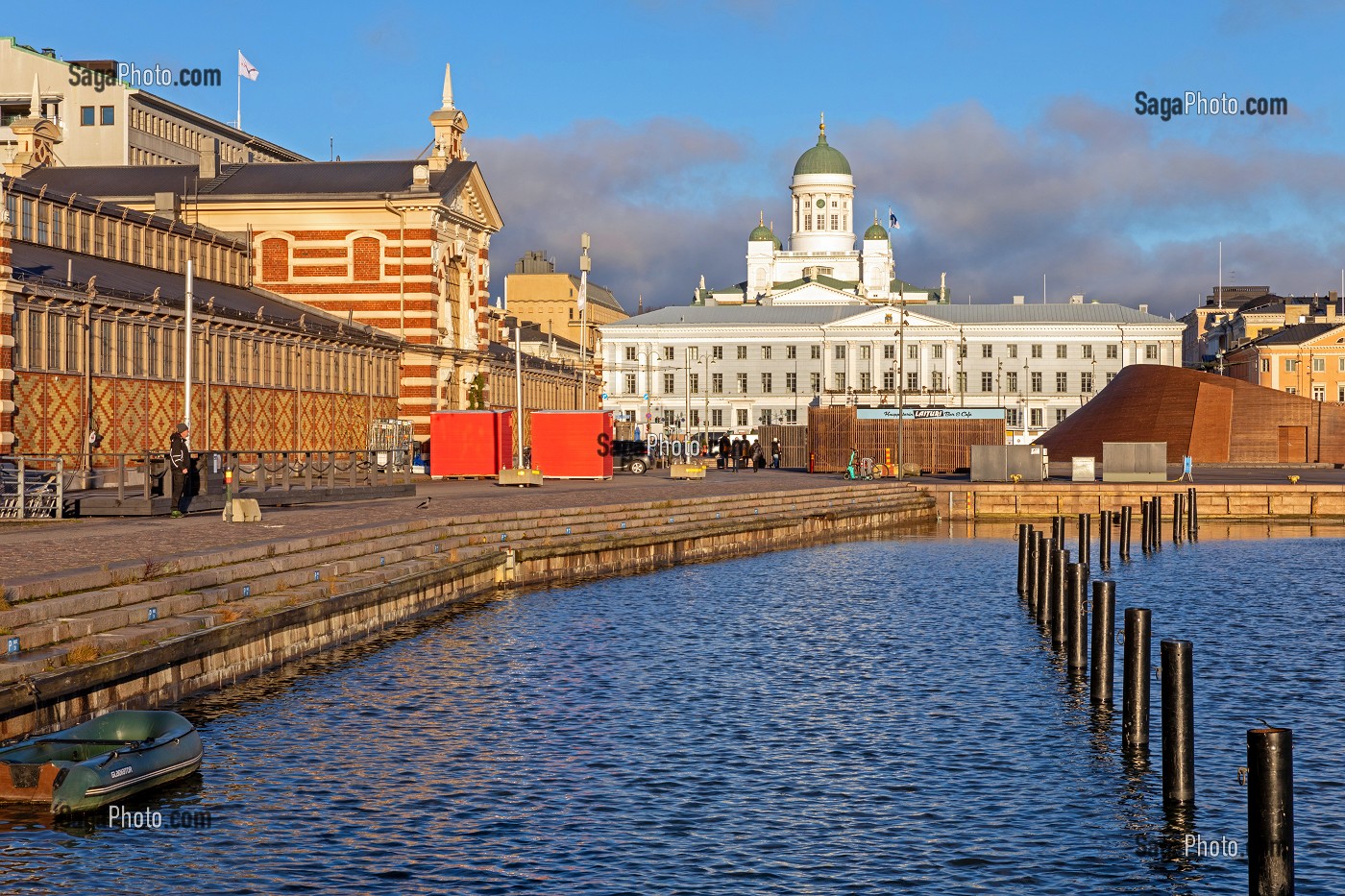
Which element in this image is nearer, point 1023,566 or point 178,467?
point 178,467

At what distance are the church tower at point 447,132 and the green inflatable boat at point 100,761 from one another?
227ft

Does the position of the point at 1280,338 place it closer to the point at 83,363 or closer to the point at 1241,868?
the point at 83,363

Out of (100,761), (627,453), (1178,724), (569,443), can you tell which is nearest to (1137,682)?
(1178,724)

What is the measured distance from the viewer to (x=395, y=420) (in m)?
76.5

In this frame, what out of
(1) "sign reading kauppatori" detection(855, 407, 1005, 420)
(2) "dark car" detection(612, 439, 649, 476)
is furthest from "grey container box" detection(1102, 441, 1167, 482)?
(2) "dark car" detection(612, 439, 649, 476)

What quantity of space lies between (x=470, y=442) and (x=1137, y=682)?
49.6 meters

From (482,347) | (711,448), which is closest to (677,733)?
(482,347)

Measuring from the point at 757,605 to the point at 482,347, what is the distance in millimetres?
54198

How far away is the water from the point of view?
52.9 feet

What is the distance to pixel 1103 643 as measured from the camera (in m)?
25.0

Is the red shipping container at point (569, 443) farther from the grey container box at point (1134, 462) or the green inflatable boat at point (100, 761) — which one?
the green inflatable boat at point (100, 761)

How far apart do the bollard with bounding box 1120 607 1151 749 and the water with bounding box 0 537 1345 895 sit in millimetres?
389

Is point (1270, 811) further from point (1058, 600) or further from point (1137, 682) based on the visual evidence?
point (1058, 600)

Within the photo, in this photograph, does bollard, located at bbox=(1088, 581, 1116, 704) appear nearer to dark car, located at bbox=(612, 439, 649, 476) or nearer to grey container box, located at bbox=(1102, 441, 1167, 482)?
grey container box, located at bbox=(1102, 441, 1167, 482)
